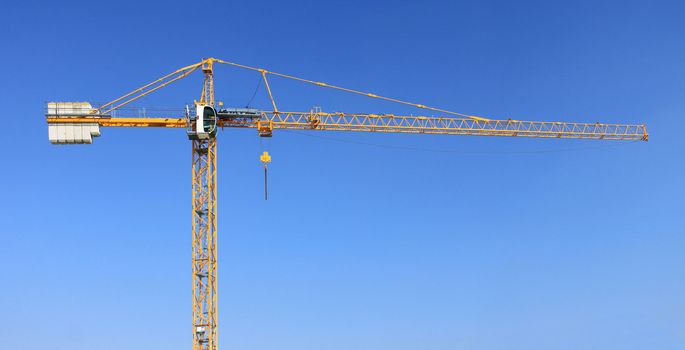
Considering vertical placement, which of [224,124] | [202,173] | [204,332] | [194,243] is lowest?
[204,332]

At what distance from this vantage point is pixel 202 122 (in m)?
87.2

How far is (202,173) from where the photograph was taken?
88.8 meters

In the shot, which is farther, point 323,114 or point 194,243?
point 323,114

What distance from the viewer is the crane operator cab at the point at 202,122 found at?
87156 mm

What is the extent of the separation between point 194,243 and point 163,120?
15.1 m

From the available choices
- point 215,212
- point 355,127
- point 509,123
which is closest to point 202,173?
point 215,212

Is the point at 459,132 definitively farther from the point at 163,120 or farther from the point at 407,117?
the point at 163,120

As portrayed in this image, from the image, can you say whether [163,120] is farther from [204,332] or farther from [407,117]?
[407,117]

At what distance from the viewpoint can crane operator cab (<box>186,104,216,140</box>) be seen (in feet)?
286

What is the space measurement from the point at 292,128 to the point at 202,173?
14.0m

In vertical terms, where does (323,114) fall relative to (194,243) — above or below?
above

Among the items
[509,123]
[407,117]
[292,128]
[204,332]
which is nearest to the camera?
[204,332]

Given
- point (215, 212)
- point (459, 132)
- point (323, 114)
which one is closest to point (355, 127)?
point (323, 114)

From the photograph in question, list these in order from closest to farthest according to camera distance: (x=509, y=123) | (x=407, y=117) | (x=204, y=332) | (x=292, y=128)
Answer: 1. (x=204, y=332)
2. (x=292, y=128)
3. (x=407, y=117)
4. (x=509, y=123)
